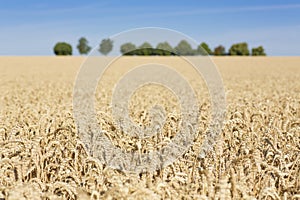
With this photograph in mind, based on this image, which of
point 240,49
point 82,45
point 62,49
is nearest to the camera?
point 62,49

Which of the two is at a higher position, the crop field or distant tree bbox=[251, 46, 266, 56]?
the crop field

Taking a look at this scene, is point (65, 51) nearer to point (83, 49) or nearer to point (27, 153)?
point (83, 49)

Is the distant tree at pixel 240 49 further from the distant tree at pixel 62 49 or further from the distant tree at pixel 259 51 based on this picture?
the distant tree at pixel 62 49

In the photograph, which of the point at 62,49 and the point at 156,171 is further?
the point at 62,49

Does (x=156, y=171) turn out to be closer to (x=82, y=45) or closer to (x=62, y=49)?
(x=62, y=49)

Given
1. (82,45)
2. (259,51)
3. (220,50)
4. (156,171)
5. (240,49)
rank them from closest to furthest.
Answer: (156,171) < (240,49) < (259,51) < (220,50) < (82,45)

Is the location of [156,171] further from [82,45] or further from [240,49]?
[82,45]

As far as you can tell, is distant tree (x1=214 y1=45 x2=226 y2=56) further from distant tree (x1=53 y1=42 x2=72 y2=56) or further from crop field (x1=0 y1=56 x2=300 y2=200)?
crop field (x1=0 y1=56 x2=300 y2=200)

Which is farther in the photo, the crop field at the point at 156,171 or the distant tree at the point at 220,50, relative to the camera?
the distant tree at the point at 220,50

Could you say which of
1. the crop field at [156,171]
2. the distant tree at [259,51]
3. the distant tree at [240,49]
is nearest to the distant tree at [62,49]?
the distant tree at [240,49]

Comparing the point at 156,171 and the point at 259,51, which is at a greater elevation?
the point at 156,171

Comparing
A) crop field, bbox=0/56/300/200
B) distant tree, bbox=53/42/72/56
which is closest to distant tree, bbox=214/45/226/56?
distant tree, bbox=53/42/72/56

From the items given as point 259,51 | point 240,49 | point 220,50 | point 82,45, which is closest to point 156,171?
point 240,49

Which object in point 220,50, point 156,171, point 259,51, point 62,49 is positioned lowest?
point 259,51
